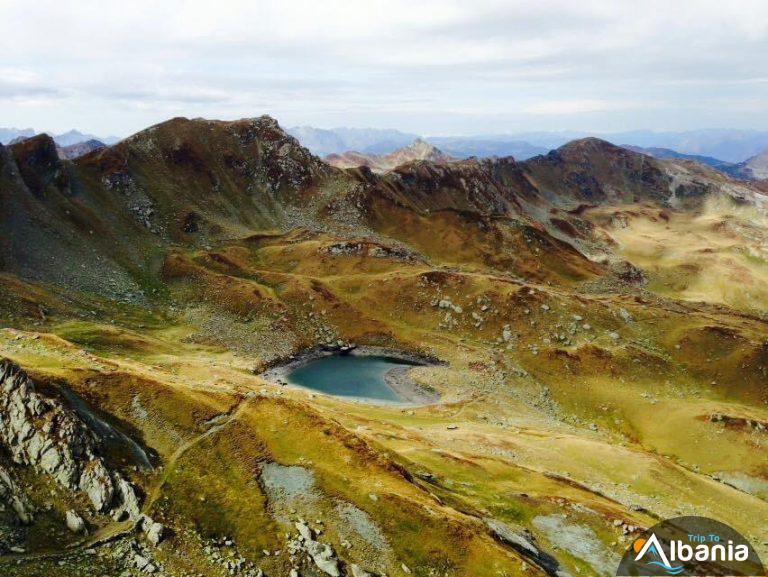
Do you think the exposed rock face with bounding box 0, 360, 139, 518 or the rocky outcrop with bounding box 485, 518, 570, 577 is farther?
the rocky outcrop with bounding box 485, 518, 570, 577

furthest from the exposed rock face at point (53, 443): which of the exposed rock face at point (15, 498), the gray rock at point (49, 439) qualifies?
the exposed rock face at point (15, 498)

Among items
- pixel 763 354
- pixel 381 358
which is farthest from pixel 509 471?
pixel 763 354

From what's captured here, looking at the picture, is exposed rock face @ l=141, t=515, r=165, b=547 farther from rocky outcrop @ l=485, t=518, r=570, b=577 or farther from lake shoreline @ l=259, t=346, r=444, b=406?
lake shoreline @ l=259, t=346, r=444, b=406

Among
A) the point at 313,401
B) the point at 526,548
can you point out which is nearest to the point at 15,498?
the point at 526,548

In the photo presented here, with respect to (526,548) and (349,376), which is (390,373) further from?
(526,548)

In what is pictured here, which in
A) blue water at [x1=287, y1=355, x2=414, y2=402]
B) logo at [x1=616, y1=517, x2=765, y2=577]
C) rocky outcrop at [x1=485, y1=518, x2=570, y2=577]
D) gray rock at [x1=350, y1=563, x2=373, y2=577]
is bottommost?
blue water at [x1=287, y1=355, x2=414, y2=402]

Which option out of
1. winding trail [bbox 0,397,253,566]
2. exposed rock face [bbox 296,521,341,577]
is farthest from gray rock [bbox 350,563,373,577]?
winding trail [bbox 0,397,253,566]

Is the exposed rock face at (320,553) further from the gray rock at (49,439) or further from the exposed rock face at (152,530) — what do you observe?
the gray rock at (49,439)
